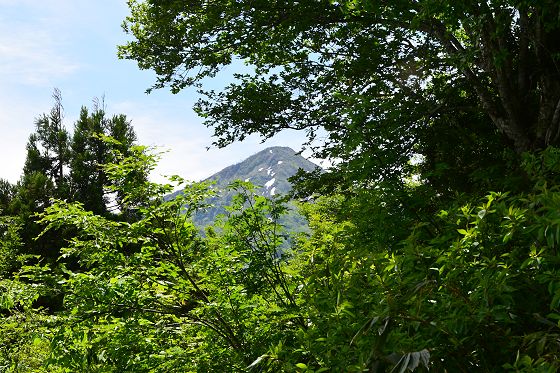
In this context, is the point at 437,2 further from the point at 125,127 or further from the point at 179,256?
the point at 125,127

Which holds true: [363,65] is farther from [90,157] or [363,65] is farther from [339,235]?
[90,157]

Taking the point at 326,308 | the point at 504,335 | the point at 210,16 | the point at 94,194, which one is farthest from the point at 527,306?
the point at 94,194

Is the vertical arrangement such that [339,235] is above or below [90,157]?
below

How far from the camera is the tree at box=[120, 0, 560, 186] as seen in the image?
7781 mm

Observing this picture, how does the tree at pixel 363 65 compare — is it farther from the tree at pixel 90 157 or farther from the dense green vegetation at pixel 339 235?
the tree at pixel 90 157

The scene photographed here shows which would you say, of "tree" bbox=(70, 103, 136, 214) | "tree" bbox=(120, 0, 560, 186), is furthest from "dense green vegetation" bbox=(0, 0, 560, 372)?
"tree" bbox=(70, 103, 136, 214)

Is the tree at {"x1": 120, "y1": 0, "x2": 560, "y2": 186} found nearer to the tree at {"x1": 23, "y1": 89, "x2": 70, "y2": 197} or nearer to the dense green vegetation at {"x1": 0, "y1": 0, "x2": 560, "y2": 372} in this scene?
the dense green vegetation at {"x1": 0, "y1": 0, "x2": 560, "y2": 372}

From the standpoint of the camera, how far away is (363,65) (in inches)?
382

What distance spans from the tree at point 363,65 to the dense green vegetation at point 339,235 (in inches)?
2.4

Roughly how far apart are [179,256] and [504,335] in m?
3.98

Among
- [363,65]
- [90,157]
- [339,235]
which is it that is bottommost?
[339,235]

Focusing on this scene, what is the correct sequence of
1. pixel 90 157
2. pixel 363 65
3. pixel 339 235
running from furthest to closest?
pixel 90 157 < pixel 363 65 < pixel 339 235

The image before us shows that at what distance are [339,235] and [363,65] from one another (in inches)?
223

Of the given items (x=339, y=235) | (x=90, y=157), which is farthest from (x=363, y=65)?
(x=90, y=157)
